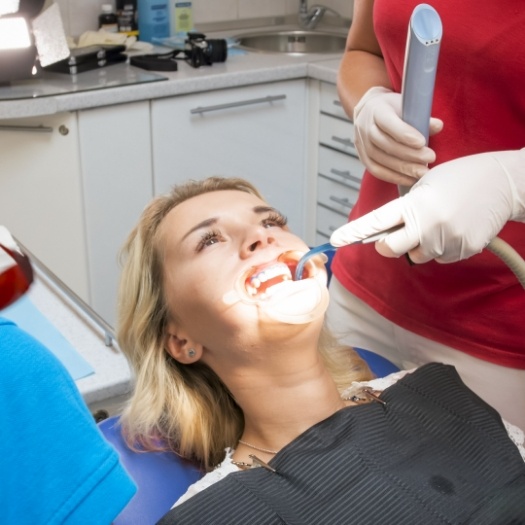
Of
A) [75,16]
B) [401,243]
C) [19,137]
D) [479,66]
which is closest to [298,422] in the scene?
[401,243]

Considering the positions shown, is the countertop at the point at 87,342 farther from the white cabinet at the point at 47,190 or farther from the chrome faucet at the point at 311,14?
the chrome faucet at the point at 311,14

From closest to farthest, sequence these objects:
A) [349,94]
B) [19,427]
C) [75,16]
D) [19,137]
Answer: [19,427] < [349,94] < [19,137] < [75,16]

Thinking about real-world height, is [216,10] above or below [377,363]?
above

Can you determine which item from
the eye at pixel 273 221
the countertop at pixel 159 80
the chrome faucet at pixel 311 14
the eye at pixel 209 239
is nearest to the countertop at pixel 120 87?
the countertop at pixel 159 80

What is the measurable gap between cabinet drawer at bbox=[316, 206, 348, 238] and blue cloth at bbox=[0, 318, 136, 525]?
2.49 metres

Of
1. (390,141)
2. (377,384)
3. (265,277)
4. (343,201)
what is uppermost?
(390,141)

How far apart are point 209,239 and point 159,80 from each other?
156cm

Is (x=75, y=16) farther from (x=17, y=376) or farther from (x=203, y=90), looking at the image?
(x=17, y=376)

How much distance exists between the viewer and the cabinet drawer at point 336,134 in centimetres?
320

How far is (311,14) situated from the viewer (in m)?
3.94

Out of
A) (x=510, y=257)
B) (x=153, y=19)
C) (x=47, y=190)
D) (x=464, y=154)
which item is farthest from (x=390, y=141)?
(x=153, y=19)

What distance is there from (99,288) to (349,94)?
1612 mm

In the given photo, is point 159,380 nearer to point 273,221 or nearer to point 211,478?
point 211,478

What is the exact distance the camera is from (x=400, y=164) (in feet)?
4.64
